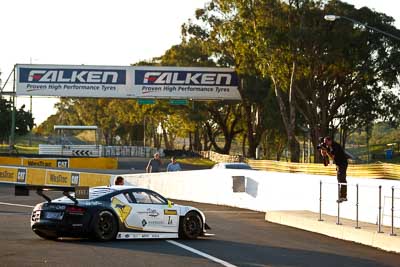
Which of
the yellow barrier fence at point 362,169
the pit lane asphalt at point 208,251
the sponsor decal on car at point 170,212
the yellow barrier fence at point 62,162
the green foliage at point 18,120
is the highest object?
the green foliage at point 18,120

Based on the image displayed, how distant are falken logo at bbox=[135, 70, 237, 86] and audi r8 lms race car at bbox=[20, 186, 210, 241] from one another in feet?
155

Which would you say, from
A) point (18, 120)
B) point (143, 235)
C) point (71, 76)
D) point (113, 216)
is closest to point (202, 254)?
point (113, 216)

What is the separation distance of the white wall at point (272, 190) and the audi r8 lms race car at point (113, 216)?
→ 14.6ft

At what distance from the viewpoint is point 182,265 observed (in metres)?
13.2

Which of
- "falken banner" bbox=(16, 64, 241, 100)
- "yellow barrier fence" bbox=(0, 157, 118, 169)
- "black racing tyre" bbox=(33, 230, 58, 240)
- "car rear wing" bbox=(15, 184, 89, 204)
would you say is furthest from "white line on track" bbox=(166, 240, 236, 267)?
"falken banner" bbox=(16, 64, 241, 100)

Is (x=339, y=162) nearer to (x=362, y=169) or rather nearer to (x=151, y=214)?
(x=151, y=214)

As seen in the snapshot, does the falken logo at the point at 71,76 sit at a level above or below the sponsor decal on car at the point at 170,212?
above

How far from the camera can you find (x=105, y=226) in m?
16.8

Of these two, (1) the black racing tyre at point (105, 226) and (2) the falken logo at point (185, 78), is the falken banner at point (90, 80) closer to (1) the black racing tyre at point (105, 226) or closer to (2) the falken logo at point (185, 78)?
(2) the falken logo at point (185, 78)

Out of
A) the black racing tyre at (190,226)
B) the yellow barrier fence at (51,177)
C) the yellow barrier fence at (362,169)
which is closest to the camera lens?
the black racing tyre at (190,226)

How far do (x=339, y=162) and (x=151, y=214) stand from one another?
5909 mm

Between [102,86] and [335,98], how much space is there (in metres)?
17.7

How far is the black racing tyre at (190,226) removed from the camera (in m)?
17.9

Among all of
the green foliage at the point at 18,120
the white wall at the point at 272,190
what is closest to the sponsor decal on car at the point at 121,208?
the white wall at the point at 272,190
